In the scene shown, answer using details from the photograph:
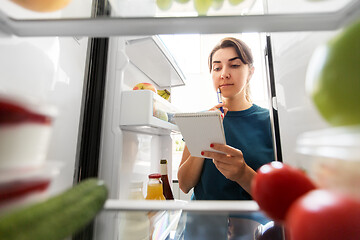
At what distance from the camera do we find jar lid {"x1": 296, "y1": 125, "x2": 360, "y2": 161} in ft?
0.40

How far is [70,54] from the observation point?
1.75 feet

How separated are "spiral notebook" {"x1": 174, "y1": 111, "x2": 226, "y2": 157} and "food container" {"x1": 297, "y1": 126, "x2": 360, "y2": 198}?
33cm

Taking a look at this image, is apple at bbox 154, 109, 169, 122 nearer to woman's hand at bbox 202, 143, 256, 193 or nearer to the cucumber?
woman's hand at bbox 202, 143, 256, 193

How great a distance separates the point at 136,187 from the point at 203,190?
340 mm

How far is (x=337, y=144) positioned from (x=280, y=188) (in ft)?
0.27

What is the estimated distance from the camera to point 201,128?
556mm

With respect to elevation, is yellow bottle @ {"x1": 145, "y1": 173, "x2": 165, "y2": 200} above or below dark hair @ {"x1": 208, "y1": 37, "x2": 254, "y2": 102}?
below

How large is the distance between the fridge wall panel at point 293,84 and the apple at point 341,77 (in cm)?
13

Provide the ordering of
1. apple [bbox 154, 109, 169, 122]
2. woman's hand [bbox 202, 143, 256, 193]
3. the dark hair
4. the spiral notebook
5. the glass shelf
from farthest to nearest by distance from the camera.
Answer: the dark hair
apple [bbox 154, 109, 169, 122]
woman's hand [bbox 202, 143, 256, 193]
the spiral notebook
the glass shelf

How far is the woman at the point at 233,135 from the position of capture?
885 mm

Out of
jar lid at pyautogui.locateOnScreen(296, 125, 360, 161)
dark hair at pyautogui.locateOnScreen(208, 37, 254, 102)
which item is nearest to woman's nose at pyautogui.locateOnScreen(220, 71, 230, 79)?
dark hair at pyautogui.locateOnScreen(208, 37, 254, 102)

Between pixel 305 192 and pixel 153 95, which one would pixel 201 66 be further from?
pixel 305 192

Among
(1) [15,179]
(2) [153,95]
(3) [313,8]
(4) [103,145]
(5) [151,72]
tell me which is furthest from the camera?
(5) [151,72]

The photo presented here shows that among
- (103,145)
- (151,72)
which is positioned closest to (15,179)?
(103,145)
